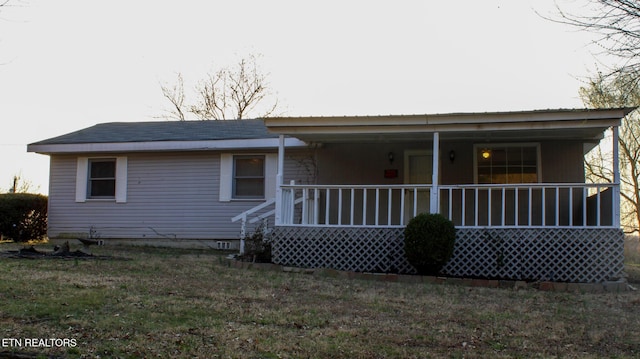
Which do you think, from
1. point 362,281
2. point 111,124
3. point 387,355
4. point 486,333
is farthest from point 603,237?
point 111,124

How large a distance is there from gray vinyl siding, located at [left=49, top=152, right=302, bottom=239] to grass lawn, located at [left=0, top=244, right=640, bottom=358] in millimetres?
5243

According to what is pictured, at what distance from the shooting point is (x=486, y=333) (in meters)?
5.99

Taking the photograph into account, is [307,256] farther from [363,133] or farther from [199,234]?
[199,234]

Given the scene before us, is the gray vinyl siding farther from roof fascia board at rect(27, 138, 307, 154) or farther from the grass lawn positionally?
the grass lawn

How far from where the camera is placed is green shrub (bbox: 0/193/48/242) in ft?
52.4

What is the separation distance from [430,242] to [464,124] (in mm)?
2054

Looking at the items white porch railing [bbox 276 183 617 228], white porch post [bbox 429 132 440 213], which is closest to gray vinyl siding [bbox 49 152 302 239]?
white porch railing [bbox 276 183 617 228]

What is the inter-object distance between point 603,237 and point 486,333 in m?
4.57

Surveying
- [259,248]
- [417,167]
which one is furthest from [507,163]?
[259,248]

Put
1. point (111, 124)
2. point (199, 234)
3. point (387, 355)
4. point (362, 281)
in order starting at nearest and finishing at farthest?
1. point (387, 355)
2. point (362, 281)
3. point (199, 234)
4. point (111, 124)

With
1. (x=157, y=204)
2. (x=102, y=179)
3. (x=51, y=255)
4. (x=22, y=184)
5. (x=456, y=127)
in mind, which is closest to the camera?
(x=456, y=127)

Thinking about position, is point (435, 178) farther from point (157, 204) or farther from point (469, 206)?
point (157, 204)

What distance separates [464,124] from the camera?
10.2 metres

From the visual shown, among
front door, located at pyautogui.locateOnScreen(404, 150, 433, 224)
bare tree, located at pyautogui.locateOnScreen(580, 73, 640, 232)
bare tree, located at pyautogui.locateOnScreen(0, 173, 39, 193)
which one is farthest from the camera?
bare tree, located at pyautogui.locateOnScreen(0, 173, 39, 193)
